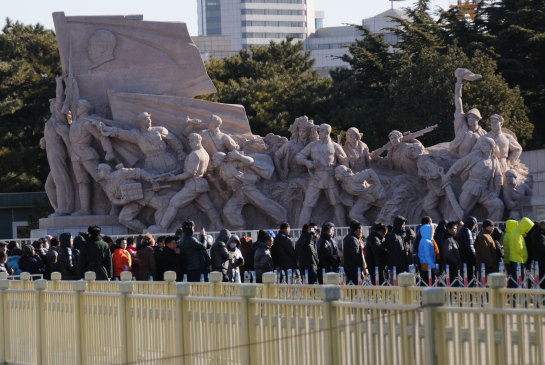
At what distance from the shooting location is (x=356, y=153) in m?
20.8

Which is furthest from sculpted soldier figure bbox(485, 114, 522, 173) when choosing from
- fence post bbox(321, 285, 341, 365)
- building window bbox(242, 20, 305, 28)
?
building window bbox(242, 20, 305, 28)

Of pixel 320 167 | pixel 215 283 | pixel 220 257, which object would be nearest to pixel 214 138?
pixel 320 167

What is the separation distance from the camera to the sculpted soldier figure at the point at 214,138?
20.5 m

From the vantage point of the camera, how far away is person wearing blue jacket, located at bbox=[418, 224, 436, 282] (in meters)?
12.4

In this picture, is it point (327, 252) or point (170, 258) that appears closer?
point (170, 258)

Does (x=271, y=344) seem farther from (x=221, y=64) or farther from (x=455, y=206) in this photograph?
(x=221, y=64)

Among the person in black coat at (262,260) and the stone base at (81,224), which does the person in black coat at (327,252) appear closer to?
the person in black coat at (262,260)

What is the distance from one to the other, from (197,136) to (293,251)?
763 centimetres

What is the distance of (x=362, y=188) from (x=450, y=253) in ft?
25.3

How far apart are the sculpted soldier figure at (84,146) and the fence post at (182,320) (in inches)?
534

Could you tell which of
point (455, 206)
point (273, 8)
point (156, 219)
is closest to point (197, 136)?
point (156, 219)

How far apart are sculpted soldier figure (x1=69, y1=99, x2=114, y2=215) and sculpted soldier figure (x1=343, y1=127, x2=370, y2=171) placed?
453 cm

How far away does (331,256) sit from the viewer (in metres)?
12.2

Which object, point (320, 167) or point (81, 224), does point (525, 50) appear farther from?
point (81, 224)
